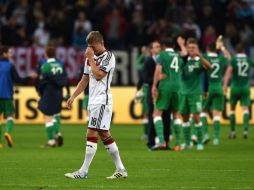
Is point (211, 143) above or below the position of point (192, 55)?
below

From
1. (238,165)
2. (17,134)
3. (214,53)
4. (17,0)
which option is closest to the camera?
(238,165)

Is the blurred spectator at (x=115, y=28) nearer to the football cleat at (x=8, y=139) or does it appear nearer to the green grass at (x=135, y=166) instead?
the green grass at (x=135, y=166)

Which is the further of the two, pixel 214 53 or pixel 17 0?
pixel 17 0

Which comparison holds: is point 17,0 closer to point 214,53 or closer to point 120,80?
point 120,80

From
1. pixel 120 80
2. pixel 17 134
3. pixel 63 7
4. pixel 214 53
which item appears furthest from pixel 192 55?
pixel 63 7

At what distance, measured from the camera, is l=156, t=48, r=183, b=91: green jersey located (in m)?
21.8

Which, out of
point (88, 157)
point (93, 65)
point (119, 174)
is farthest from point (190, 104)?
point (93, 65)

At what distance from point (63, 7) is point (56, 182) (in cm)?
2192

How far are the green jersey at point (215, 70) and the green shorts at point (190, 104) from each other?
182 centimetres

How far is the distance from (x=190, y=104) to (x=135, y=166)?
4.67 m

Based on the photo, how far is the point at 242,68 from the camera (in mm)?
26312

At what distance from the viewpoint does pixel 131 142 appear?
25.2 meters

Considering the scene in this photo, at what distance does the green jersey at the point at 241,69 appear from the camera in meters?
26.3

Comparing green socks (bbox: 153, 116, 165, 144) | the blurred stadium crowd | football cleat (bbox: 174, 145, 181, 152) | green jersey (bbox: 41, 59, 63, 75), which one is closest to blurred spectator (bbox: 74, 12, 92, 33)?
the blurred stadium crowd
